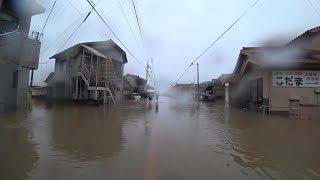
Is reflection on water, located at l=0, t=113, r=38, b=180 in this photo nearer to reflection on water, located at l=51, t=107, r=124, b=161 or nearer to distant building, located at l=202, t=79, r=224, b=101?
reflection on water, located at l=51, t=107, r=124, b=161

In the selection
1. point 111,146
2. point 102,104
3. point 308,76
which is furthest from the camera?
point 102,104

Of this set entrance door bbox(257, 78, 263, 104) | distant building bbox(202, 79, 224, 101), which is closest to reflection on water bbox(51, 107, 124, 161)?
entrance door bbox(257, 78, 263, 104)

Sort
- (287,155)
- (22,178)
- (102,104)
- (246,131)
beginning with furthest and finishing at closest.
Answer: (102,104) → (246,131) → (287,155) → (22,178)

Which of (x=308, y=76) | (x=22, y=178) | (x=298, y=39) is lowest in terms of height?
(x=22, y=178)

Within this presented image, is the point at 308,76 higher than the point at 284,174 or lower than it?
higher

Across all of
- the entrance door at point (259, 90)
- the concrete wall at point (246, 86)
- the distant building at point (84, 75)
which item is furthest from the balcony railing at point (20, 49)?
the entrance door at point (259, 90)

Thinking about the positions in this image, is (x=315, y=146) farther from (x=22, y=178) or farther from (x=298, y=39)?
(x=298, y=39)

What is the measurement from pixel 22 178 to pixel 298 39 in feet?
76.5

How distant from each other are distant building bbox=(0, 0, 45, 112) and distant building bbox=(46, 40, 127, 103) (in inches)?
382

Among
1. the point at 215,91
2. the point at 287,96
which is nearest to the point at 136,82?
the point at 215,91

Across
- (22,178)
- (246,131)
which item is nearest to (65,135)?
(22,178)

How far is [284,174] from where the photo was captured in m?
6.08

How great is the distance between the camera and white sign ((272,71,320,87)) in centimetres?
2047

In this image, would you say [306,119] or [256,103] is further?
[256,103]
